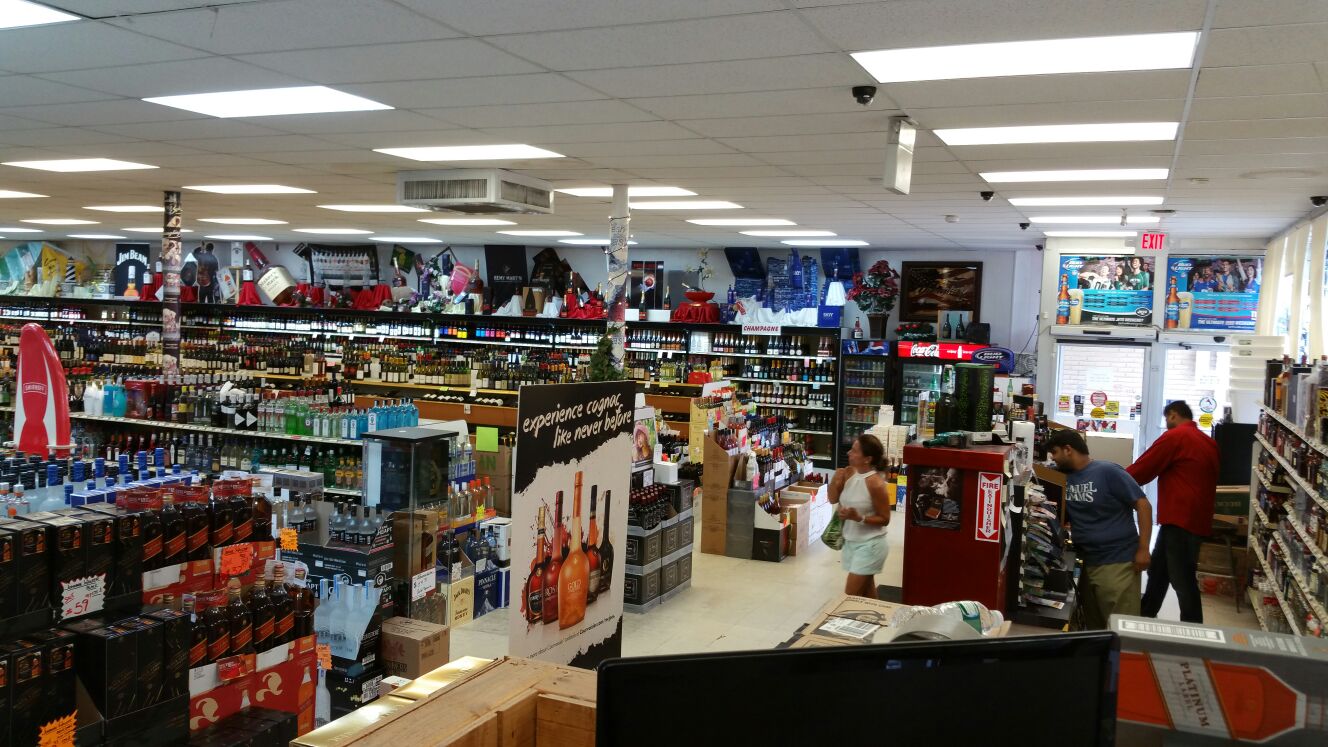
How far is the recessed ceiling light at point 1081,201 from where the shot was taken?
24.7 feet

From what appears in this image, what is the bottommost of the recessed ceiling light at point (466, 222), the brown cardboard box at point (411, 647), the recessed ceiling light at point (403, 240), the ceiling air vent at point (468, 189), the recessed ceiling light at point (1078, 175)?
the brown cardboard box at point (411, 647)

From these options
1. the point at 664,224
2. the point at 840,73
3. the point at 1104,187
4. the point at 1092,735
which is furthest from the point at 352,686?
the point at 664,224

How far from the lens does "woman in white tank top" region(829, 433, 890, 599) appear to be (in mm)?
6133

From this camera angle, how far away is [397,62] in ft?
13.1

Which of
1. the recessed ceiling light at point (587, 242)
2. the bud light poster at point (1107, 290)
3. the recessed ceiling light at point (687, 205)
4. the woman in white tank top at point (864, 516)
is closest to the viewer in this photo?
the woman in white tank top at point (864, 516)

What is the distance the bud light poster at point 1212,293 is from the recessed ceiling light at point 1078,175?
17.5ft

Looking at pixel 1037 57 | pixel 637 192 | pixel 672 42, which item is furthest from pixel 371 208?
pixel 1037 57

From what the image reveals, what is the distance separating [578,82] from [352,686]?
9.86 feet

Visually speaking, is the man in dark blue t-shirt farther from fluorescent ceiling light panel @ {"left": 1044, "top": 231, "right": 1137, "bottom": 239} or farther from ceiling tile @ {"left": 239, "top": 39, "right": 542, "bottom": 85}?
fluorescent ceiling light panel @ {"left": 1044, "top": 231, "right": 1137, "bottom": 239}

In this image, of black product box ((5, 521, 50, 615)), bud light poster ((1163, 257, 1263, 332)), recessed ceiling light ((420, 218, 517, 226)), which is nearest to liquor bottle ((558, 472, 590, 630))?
black product box ((5, 521, 50, 615))

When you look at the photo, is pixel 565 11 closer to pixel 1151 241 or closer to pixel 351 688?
pixel 351 688

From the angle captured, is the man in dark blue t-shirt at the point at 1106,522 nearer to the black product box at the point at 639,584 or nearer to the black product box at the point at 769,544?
the black product box at the point at 639,584

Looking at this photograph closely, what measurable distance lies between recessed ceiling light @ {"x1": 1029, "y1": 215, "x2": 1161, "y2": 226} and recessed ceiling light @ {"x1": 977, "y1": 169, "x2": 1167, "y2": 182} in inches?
93.5

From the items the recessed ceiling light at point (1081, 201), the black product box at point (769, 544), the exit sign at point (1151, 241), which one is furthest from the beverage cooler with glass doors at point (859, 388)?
the recessed ceiling light at point (1081, 201)
